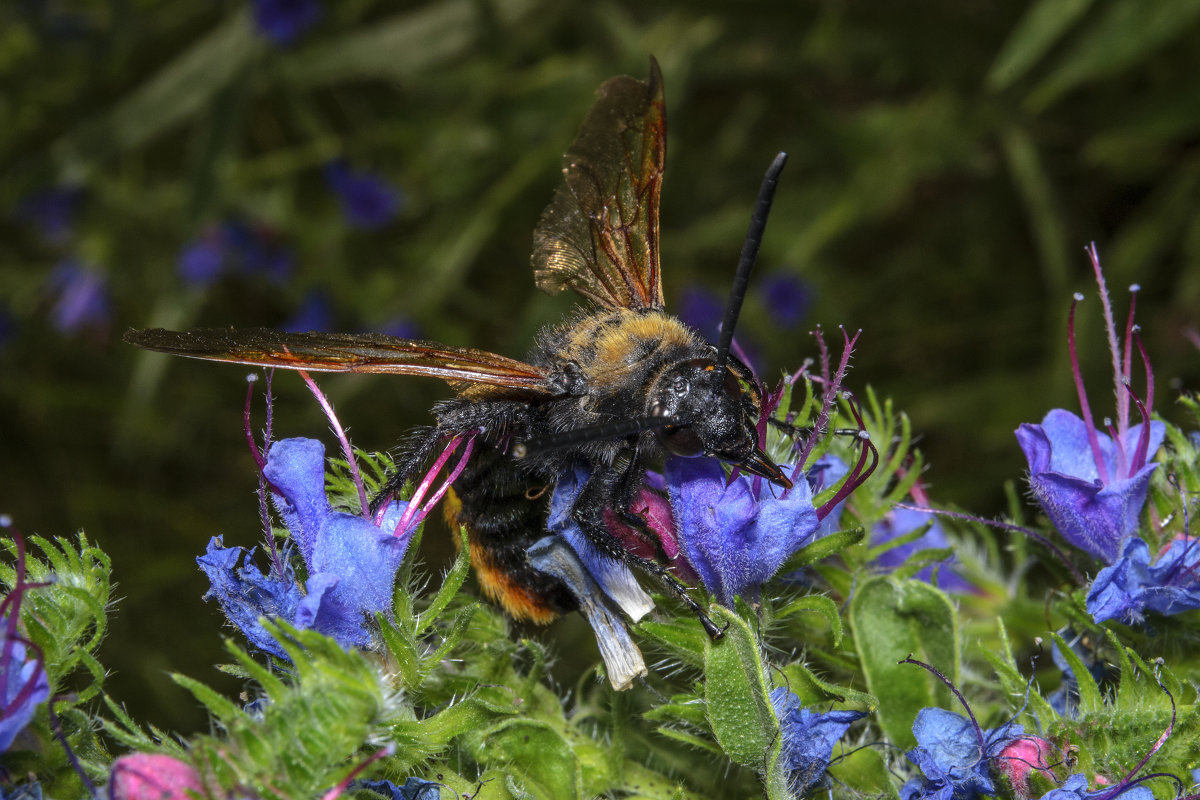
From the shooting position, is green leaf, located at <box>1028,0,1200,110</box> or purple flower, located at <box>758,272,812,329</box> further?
purple flower, located at <box>758,272,812,329</box>

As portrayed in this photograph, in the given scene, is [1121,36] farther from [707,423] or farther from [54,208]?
[54,208]

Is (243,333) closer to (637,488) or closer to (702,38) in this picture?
(637,488)

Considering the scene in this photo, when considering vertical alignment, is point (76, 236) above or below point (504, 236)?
above

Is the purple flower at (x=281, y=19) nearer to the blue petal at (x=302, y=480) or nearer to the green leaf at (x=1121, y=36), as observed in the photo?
the green leaf at (x=1121, y=36)

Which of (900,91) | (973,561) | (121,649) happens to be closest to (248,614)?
(973,561)

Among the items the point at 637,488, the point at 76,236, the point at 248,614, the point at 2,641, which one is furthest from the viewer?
the point at 76,236

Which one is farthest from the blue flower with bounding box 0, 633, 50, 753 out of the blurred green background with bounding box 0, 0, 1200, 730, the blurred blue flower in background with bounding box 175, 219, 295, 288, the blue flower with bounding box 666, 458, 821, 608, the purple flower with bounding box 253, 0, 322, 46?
the blurred blue flower in background with bounding box 175, 219, 295, 288

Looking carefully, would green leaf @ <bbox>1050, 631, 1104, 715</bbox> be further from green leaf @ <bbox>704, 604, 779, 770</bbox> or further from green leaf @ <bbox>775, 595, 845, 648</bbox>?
green leaf @ <bbox>704, 604, 779, 770</bbox>
